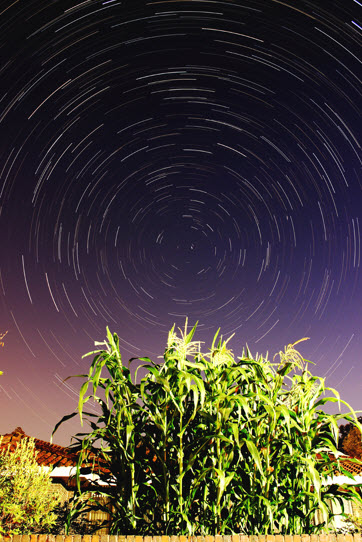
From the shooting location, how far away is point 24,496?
8070 millimetres

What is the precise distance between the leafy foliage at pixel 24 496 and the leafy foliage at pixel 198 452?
16.9 ft

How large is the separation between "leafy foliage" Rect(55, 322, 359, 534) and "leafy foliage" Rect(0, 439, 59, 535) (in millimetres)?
5163

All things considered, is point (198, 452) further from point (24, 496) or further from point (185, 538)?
point (24, 496)

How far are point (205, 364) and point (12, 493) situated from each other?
6892 mm

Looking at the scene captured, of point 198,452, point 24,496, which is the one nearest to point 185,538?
point 198,452

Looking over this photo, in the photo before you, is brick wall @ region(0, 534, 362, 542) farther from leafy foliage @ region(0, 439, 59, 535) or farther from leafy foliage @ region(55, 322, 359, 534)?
leafy foliage @ region(0, 439, 59, 535)

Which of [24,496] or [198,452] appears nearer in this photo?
[198,452]

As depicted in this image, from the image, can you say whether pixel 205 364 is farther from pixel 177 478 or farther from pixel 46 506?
pixel 46 506

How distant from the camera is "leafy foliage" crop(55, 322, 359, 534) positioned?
138 inches

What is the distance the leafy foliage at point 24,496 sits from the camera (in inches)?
299

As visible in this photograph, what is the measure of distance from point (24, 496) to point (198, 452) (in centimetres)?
667

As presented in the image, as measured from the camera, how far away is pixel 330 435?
412 cm

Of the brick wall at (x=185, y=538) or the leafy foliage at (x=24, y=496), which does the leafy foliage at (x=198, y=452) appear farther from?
the leafy foliage at (x=24, y=496)

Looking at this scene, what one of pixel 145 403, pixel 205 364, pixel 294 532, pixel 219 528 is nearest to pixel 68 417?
pixel 145 403
